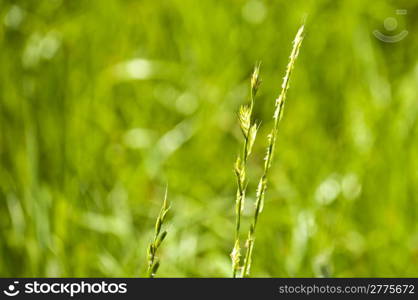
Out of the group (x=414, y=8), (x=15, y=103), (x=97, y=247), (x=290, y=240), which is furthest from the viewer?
(x=414, y=8)

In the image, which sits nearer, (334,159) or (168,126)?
(334,159)

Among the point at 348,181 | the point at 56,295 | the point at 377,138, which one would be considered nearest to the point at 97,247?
the point at 56,295

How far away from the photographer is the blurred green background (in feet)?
4.32

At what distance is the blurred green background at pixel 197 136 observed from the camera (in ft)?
4.32

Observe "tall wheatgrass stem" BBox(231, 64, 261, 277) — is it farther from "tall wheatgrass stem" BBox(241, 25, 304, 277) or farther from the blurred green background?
the blurred green background

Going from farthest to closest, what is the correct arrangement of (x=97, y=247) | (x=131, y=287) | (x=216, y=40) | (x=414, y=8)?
(x=414, y=8)
(x=216, y=40)
(x=97, y=247)
(x=131, y=287)

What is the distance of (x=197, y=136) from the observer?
5.59ft

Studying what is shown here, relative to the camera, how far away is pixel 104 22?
1885 mm

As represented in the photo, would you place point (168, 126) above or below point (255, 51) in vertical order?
below

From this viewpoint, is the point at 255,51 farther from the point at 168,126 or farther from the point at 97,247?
the point at 97,247

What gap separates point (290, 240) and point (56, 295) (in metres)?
0.68

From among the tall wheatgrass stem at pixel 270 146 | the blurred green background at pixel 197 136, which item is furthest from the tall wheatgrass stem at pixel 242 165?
the blurred green background at pixel 197 136

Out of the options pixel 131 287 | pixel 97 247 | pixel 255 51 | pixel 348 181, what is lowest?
pixel 131 287

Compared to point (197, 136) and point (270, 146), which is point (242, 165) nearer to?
point (270, 146)
